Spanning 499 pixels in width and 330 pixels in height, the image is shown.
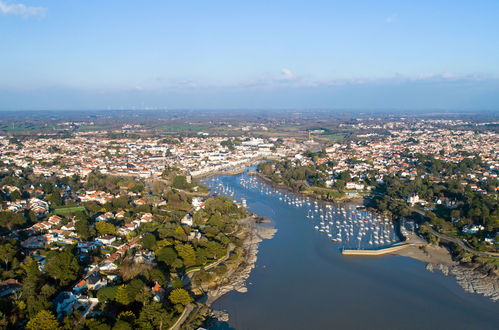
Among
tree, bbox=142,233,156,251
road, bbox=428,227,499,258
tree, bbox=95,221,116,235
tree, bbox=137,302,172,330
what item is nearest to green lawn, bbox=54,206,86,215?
tree, bbox=95,221,116,235

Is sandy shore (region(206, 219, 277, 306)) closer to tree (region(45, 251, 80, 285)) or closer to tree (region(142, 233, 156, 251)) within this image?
tree (region(142, 233, 156, 251))

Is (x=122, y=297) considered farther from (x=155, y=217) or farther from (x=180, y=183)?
(x=180, y=183)

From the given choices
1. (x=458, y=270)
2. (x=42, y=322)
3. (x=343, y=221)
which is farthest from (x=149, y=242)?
(x=458, y=270)

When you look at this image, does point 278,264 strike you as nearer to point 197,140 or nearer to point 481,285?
point 481,285

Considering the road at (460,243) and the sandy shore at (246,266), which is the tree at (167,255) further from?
the road at (460,243)

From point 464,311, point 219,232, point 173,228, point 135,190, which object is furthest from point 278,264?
point 135,190

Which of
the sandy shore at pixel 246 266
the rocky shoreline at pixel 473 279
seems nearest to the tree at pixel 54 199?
the sandy shore at pixel 246 266
